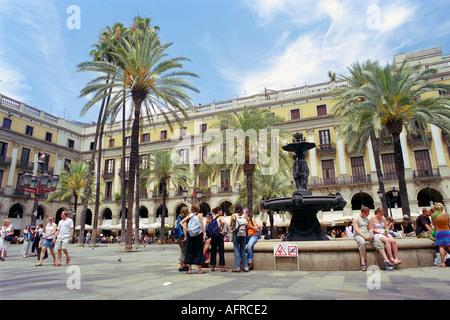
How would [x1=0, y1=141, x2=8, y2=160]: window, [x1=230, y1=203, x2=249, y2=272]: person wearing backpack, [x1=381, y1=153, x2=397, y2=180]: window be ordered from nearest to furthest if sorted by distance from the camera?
[x1=230, y1=203, x2=249, y2=272]: person wearing backpack, [x1=381, y1=153, x2=397, y2=180]: window, [x1=0, y1=141, x2=8, y2=160]: window

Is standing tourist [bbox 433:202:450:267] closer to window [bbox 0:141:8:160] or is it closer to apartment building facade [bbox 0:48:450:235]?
apartment building facade [bbox 0:48:450:235]

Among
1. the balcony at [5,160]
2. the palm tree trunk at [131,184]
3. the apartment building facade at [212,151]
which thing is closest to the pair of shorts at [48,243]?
the palm tree trunk at [131,184]

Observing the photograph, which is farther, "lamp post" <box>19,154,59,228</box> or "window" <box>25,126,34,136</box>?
"window" <box>25,126,34,136</box>

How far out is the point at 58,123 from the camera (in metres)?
42.5

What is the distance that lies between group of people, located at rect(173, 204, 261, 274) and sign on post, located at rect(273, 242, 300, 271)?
1.87ft

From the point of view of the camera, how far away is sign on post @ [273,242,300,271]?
6.84m

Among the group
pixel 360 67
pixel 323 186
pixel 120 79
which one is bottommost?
pixel 323 186

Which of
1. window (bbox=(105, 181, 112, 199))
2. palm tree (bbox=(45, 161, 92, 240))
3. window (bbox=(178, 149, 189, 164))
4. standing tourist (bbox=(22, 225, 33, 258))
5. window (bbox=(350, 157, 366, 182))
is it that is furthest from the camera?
window (bbox=(105, 181, 112, 199))

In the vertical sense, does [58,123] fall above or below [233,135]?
Result: above

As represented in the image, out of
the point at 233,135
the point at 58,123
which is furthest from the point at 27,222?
the point at 233,135

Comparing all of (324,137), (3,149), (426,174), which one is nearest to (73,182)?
(3,149)

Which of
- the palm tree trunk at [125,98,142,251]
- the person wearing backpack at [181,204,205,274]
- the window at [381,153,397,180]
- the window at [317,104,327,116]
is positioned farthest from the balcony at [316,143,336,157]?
the person wearing backpack at [181,204,205,274]
